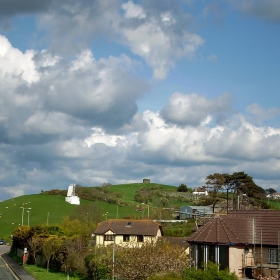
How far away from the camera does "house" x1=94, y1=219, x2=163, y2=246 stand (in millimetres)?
74500

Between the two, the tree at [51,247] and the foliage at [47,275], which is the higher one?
the tree at [51,247]

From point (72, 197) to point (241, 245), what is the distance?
355ft

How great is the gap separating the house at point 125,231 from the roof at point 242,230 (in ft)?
103

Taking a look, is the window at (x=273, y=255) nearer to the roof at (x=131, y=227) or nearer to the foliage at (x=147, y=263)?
the foliage at (x=147, y=263)

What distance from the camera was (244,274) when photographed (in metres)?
39.8

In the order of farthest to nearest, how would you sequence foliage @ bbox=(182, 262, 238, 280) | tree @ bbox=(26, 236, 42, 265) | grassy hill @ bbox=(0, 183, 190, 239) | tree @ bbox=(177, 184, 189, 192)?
1. tree @ bbox=(177, 184, 189, 192)
2. grassy hill @ bbox=(0, 183, 190, 239)
3. tree @ bbox=(26, 236, 42, 265)
4. foliage @ bbox=(182, 262, 238, 280)

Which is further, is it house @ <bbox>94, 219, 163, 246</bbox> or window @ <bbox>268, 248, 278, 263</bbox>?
house @ <bbox>94, 219, 163, 246</bbox>

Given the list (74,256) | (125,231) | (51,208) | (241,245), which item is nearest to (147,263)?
(241,245)

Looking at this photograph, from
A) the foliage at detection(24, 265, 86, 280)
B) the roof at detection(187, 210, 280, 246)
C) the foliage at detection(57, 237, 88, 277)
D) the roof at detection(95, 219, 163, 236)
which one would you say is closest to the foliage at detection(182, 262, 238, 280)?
the roof at detection(187, 210, 280, 246)

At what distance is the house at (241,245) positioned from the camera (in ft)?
129

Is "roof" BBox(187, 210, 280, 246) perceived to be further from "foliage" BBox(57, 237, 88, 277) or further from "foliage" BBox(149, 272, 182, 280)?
"foliage" BBox(57, 237, 88, 277)

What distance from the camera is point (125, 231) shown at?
251 feet

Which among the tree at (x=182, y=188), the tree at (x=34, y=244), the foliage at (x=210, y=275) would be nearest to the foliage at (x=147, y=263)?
the foliage at (x=210, y=275)

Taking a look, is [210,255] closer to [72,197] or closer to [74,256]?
[74,256]
